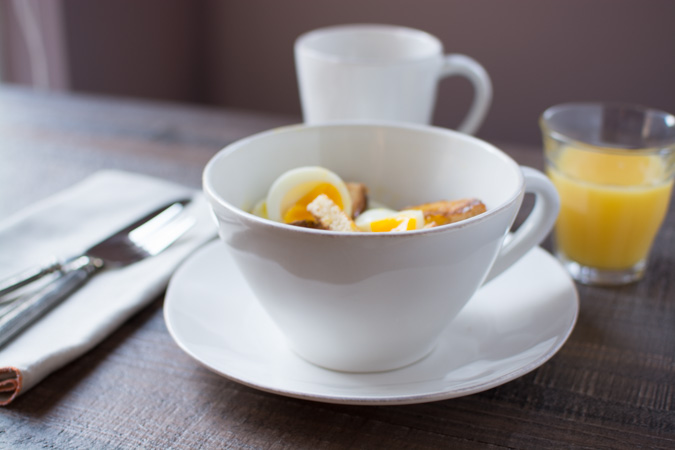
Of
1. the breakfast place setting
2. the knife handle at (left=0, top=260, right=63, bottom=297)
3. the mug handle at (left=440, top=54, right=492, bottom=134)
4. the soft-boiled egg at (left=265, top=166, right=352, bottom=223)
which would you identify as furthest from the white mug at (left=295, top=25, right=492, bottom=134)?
the knife handle at (left=0, top=260, right=63, bottom=297)

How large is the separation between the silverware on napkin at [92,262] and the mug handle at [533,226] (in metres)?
0.37

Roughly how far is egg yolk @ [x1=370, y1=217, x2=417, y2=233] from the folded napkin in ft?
0.79

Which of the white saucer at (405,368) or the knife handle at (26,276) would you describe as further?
the knife handle at (26,276)

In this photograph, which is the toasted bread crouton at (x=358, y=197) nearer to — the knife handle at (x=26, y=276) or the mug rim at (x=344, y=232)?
the mug rim at (x=344, y=232)

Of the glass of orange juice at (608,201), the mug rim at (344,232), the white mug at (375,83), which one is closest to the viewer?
the mug rim at (344,232)

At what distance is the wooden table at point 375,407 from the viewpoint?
48 cm

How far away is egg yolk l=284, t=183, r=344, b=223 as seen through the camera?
0.61m

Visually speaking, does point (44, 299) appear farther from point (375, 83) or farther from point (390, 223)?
point (375, 83)

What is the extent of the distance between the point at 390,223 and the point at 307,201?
0.32 ft

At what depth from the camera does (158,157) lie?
1036 millimetres

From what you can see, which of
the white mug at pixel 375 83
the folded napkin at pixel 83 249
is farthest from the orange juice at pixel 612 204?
the folded napkin at pixel 83 249

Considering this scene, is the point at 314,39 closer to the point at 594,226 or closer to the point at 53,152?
the point at 53,152

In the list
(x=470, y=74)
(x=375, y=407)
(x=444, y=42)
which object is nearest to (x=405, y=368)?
(x=375, y=407)

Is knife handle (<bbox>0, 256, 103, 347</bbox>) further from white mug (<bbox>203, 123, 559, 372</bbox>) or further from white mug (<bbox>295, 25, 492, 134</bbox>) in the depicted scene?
white mug (<bbox>295, 25, 492, 134</bbox>)
